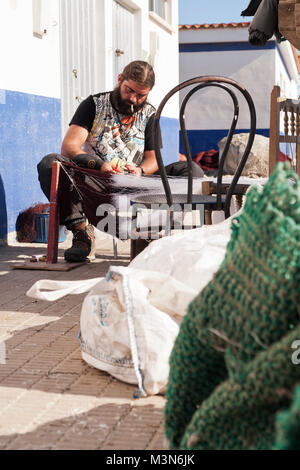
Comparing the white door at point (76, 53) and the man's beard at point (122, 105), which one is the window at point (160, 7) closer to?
the white door at point (76, 53)

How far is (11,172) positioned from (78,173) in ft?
5.17

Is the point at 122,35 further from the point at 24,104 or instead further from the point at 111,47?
the point at 24,104

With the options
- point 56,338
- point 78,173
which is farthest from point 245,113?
point 56,338

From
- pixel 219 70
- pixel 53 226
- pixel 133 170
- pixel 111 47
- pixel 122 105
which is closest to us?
pixel 133 170

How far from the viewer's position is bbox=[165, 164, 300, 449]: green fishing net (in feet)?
3.92

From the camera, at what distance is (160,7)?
468 inches

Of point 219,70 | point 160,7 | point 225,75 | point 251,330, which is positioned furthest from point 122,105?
point 219,70

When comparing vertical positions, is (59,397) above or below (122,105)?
below

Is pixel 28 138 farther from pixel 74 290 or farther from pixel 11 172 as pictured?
pixel 74 290

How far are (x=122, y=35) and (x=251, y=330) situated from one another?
8.84 meters

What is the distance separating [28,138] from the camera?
6340 millimetres

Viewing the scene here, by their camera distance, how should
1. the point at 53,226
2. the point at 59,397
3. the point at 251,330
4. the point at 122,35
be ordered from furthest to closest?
1. the point at 122,35
2. the point at 53,226
3. the point at 59,397
4. the point at 251,330

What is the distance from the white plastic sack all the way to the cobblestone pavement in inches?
3.5

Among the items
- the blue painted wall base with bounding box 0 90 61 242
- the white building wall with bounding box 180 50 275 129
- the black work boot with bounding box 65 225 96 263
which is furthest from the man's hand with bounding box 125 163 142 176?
the white building wall with bounding box 180 50 275 129
